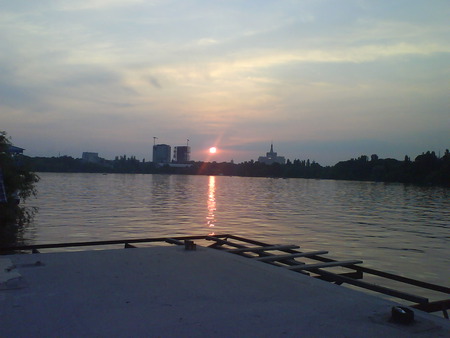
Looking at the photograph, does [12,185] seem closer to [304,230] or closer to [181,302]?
[304,230]

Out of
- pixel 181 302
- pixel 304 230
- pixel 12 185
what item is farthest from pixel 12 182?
pixel 181 302

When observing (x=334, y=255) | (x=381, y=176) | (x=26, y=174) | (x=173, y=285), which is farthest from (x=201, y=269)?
(x=381, y=176)

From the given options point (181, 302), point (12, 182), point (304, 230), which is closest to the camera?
point (181, 302)

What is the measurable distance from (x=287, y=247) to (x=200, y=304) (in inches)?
202

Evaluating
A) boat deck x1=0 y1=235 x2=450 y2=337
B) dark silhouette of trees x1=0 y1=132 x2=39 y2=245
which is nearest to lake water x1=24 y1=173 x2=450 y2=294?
dark silhouette of trees x1=0 y1=132 x2=39 y2=245

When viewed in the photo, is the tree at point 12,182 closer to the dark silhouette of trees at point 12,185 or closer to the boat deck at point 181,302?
the dark silhouette of trees at point 12,185

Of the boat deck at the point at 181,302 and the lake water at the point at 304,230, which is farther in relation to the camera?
the lake water at the point at 304,230

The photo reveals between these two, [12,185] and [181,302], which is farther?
[12,185]

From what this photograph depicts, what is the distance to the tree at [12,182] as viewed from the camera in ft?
76.4

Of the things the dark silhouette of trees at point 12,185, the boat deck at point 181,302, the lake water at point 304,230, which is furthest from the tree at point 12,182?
the boat deck at point 181,302

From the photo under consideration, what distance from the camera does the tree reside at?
23.3 m

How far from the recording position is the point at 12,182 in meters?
24.2

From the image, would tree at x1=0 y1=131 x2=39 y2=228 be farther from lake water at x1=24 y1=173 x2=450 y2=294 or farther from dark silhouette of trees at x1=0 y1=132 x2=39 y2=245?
lake water at x1=24 y1=173 x2=450 y2=294

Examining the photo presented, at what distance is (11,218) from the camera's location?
77.3 feet
